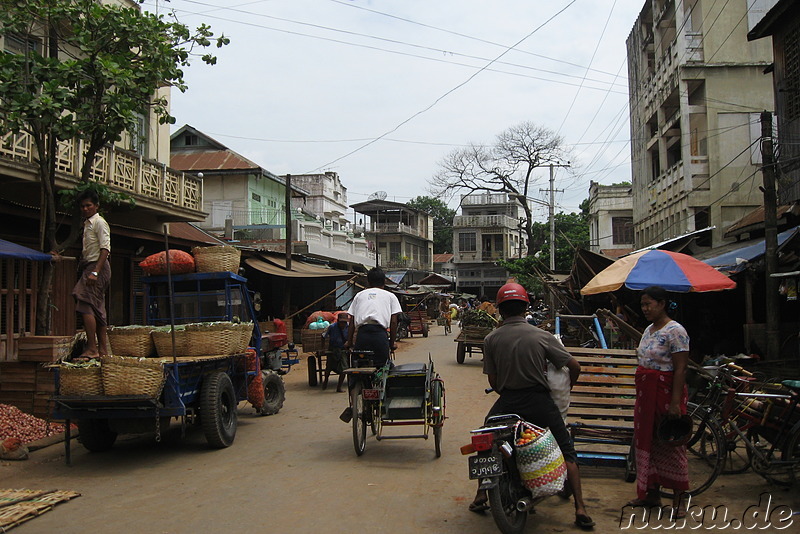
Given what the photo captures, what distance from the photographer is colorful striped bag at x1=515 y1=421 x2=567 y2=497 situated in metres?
4.41

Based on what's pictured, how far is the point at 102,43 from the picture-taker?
910cm

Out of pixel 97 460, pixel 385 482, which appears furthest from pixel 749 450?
pixel 97 460

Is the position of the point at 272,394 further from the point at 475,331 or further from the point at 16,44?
the point at 16,44

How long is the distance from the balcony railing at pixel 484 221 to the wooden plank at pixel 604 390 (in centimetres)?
5970

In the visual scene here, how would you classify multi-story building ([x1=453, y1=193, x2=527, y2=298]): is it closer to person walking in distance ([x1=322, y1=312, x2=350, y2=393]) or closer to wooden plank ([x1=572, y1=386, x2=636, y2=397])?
person walking in distance ([x1=322, y1=312, x2=350, y2=393])

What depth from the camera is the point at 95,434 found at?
7.28m

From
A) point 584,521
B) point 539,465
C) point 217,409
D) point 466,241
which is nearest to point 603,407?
point 584,521

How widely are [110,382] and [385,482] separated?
9.54ft

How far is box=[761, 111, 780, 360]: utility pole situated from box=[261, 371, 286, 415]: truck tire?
8482 millimetres

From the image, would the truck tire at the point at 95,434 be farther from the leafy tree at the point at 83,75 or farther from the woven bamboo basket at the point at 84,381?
the leafy tree at the point at 83,75

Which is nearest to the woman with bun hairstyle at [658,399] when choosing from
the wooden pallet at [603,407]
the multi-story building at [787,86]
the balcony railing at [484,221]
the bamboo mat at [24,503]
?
the wooden pallet at [603,407]

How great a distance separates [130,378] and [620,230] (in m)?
36.4

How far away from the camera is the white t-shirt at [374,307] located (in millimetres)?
7652

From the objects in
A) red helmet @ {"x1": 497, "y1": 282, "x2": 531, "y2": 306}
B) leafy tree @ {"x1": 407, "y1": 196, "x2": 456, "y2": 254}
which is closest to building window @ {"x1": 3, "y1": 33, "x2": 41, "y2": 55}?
red helmet @ {"x1": 497, "y1": 282, "x2": 531, "y2": 306}
